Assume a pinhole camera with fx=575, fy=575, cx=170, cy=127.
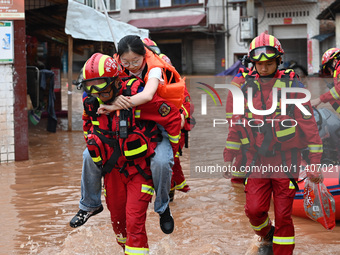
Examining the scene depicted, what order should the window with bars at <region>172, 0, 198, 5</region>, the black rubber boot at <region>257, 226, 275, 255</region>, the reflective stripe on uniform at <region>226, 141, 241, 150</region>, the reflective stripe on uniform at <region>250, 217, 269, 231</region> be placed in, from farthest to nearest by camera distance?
the window with bars at <region>172, 0, 198, 5</region> → the reflective stripe on uniform at <region>226, 141, 241, 150</region> → the black rubber boot at <region>257, 226, 275, 255</region> → the reflective stripe on uniform at <region>250, 217, 269, 231</region>

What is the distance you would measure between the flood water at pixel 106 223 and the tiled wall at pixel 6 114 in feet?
2.08

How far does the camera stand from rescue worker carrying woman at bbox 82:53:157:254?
4391mm

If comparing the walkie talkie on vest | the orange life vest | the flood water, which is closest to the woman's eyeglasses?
the orange life vest

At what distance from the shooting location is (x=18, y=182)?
870 cm

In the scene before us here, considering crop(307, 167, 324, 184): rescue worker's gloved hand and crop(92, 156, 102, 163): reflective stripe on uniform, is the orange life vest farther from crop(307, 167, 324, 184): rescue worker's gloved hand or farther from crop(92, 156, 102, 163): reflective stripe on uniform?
crop(307, 167, 324, 184): rescue worker's gloved hand

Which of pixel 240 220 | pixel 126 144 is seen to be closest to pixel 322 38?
pixel 240 220

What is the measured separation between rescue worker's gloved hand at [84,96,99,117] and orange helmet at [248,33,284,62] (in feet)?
4.82

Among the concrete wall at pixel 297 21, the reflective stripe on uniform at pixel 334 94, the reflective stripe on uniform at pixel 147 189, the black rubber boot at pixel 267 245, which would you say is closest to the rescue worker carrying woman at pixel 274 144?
the black rubber boot at pixel 267 245

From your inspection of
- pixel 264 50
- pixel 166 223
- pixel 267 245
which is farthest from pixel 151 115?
pixel 267 245

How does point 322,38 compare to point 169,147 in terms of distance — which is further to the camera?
point 322,38

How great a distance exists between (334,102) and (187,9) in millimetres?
33896

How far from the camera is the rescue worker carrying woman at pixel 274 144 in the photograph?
492cm

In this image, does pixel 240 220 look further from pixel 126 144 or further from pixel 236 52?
pixel 236 52

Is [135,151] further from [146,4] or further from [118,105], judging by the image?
[146,4]
